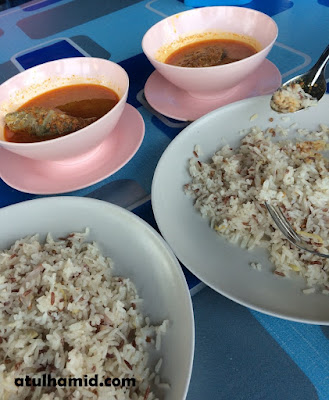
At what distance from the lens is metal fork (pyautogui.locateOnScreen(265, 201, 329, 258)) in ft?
3.13

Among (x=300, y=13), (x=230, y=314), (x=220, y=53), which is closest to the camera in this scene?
(x=230, y=314)

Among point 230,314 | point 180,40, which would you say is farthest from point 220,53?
point 230,314

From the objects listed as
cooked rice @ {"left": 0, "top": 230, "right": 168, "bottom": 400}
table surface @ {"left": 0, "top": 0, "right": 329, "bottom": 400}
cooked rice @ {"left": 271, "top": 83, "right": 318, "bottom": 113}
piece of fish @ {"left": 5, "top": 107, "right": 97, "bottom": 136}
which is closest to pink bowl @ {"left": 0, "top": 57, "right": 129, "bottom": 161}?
piece of fish @ {"left": 5, "top": 107, "right": 97, "bottom": 136}

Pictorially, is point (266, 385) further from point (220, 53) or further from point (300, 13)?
point (300, 13)

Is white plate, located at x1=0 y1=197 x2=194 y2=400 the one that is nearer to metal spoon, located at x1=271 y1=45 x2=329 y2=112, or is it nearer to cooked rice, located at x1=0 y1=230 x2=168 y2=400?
cooked rice, located at x1=0 y1=230 x2=168 y2=400

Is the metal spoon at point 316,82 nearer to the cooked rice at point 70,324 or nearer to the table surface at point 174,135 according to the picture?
the table surface at point 174,135

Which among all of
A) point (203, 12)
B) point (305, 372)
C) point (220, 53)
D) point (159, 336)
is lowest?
point (305, 372)

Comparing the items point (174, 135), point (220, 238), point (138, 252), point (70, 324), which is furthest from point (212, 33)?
point (70, 324)

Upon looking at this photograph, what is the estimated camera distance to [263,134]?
1266mm

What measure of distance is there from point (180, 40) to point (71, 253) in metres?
1.08

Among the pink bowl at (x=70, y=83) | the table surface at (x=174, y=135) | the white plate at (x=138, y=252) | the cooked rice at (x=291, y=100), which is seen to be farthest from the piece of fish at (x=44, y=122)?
the cooked rice at (x=291, y=100)

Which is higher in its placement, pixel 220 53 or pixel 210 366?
pixel 220 53

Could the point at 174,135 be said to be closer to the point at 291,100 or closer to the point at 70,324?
the point at 291,100

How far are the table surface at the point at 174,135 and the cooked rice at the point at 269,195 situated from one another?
0.46 feet
